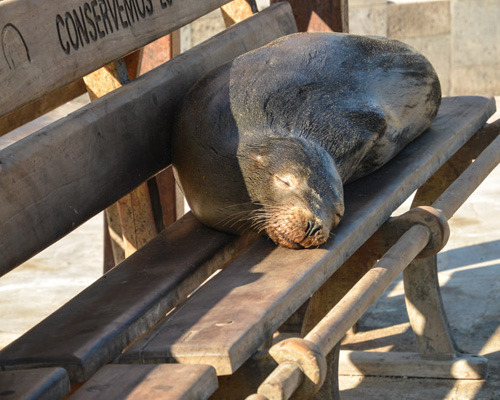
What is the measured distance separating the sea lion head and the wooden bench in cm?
5

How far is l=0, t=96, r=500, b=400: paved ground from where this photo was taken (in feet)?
10.2

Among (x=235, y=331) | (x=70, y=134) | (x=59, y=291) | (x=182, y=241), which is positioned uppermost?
(x=70, y=134)

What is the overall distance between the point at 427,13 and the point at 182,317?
5749 millimetres

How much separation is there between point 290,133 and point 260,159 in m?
0.15

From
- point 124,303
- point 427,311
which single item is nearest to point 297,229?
point 124,303

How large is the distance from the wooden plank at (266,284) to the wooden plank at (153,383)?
2.5 inches

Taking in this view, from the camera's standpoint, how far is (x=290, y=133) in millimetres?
2496

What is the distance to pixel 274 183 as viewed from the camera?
7.77 ft

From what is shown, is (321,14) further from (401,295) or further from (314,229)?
(314,229)

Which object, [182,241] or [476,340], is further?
[476,340]

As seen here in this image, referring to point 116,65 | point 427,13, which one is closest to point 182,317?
point 116,65

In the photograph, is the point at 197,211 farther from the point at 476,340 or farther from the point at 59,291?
the point at 59,291

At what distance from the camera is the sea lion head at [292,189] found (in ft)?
7.39

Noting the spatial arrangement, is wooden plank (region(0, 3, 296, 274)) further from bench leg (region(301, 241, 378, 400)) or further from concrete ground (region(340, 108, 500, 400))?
concrete ground (region(340, 108, 500, 400))
